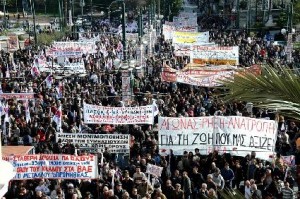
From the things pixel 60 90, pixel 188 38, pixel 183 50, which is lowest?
pixel 60 90

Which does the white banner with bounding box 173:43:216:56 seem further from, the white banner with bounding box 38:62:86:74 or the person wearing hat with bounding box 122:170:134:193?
the person wearing hat with bounding box 122:170:134:193

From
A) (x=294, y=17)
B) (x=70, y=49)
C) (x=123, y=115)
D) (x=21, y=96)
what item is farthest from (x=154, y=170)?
(x=294, y=17)

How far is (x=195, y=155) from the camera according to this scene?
45.1ft

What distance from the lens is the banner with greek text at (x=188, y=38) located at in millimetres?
36531

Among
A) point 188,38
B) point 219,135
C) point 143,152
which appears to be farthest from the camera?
point 188,38

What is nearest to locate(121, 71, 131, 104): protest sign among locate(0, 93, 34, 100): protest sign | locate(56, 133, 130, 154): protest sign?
locate(0, 93, 34, 100): protest sign

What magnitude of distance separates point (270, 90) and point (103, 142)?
35.0ft

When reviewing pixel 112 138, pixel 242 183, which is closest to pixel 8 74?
pixel 112 138

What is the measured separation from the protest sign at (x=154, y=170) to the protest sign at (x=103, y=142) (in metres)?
1.40

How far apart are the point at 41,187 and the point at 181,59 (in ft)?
68.8

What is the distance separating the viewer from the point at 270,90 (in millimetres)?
3725

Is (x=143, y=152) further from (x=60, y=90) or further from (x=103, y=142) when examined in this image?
(x=60, y=90)

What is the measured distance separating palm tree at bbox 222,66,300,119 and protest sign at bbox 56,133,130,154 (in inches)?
405

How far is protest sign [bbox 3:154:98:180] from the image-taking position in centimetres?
1253
